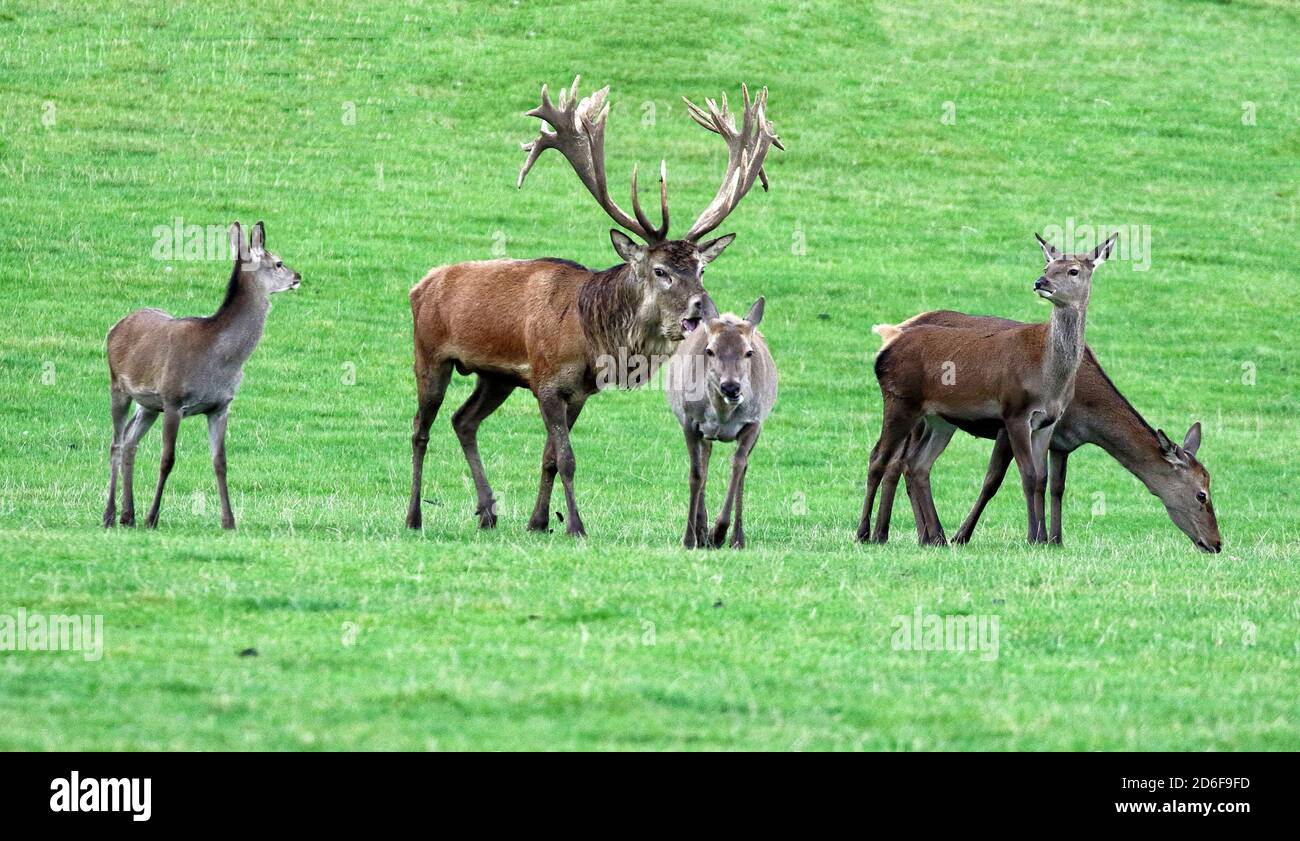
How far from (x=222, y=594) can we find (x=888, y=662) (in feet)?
11.7

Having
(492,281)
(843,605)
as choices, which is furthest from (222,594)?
(492,281)

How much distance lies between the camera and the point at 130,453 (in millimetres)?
13766

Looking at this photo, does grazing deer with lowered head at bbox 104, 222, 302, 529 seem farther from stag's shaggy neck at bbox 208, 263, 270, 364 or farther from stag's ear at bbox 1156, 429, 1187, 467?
stag's ear at bbox 1156, 429, 1187, 467

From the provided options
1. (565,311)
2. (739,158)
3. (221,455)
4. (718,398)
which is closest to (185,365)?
(221,455)

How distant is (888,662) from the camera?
893 cm

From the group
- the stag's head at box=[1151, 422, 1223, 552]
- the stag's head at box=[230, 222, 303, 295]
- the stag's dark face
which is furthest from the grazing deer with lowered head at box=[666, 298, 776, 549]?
the stag's head at box=[1151, 422, 1223, 552]

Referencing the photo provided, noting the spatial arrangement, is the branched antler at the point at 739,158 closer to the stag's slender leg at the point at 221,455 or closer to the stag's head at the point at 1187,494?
the stag's slender leg at the point at 221,455

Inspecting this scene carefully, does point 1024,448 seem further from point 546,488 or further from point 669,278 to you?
point 546,488

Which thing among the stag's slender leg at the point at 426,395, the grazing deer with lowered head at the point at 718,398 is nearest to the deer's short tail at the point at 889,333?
the grazing deer with lowered head at the point at 718,398

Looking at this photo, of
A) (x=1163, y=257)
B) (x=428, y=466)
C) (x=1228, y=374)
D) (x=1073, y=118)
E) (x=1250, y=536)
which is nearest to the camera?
(x=1250, y=536)

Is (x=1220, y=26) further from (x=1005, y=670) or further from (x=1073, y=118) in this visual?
(x=1005, y=670)

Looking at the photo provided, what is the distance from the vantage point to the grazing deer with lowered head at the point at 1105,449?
52.7ft

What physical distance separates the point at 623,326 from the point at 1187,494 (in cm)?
540

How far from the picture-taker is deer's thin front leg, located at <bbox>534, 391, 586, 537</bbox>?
46.0 ft
